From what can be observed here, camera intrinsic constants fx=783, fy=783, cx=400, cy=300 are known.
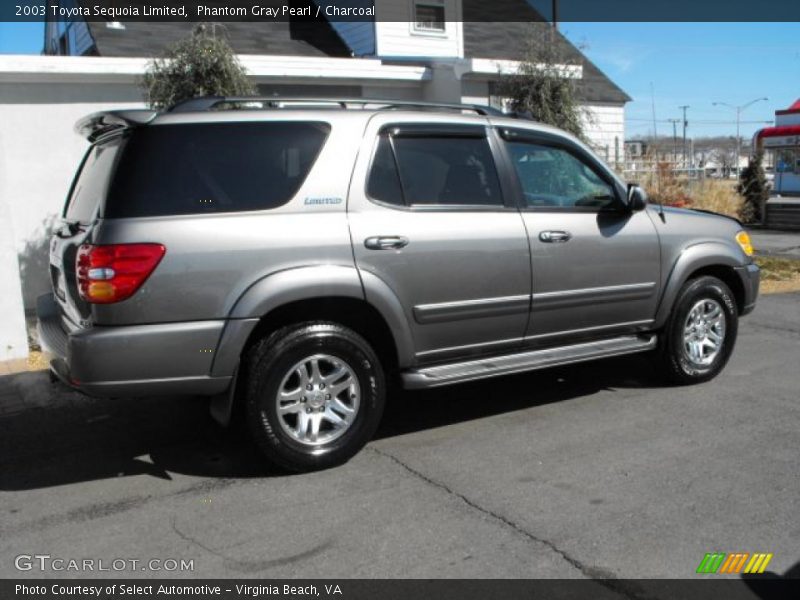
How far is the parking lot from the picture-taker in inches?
136

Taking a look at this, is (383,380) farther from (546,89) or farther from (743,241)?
(546,89)

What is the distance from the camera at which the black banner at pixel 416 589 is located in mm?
3117

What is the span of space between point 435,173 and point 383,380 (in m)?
1.32

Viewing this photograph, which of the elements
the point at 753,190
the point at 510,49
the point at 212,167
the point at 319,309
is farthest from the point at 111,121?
the point at 753,190

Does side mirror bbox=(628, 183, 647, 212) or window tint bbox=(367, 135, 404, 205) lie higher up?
window tint bbox=(367, 135, 404, 205)

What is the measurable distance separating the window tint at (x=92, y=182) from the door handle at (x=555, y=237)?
2.63 metres

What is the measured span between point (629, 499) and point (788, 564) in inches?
32.3

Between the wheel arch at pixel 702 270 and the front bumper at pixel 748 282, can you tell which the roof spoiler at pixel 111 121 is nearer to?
the wheel arch at pixel 702 270

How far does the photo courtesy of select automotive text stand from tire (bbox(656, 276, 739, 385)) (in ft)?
0.07

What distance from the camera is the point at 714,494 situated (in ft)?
13.2

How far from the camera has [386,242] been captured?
449cm

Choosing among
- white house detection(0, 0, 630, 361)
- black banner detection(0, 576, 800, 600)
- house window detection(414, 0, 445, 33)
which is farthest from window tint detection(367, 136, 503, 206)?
house window detection(414, 0, 445, 33)

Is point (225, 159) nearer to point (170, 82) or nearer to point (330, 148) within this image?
point (330, 148)

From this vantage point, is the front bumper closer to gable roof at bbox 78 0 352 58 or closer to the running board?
the running board
